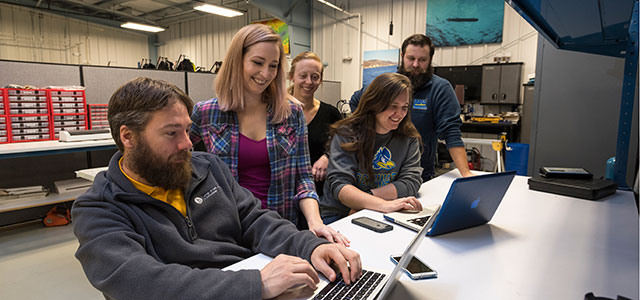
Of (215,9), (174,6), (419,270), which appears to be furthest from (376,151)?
(174,6)

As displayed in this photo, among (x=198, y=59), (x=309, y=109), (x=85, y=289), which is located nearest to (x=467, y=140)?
(x=309, y=109)

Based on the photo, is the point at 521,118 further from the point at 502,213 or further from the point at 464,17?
the point at 502,213

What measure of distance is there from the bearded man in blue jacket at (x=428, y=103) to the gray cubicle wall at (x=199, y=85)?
2.90 metres

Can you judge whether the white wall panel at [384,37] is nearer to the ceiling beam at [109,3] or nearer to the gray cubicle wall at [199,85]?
the gray cubicle wall at [199,85]

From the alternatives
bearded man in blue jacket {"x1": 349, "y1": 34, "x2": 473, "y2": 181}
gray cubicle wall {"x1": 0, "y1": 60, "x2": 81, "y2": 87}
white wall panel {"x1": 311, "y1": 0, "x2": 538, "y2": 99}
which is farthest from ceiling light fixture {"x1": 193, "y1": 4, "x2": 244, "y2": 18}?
bearded man in blue jacket {"x1": 349, "y1": 34, "x2": 473, "y2": 181}

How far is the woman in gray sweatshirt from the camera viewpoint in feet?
5.18

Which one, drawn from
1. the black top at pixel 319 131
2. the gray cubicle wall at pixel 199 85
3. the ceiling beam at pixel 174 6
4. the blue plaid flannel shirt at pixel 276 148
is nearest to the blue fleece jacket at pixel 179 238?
the blue plaid flannel shirt at pixel 276 148

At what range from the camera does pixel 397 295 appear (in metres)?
0.81

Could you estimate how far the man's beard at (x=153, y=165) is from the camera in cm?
94

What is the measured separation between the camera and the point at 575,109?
280cm

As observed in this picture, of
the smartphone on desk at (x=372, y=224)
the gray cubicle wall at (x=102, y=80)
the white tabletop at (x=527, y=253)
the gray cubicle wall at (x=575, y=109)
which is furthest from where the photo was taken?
the gray cubicle wall at (x=102, y=80)

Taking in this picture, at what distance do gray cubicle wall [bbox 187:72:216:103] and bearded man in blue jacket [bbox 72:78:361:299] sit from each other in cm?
340

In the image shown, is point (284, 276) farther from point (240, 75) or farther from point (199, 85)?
point (199, 85)

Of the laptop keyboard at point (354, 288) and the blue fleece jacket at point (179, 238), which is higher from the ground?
the blue fleece jacket at point (179, 238)
